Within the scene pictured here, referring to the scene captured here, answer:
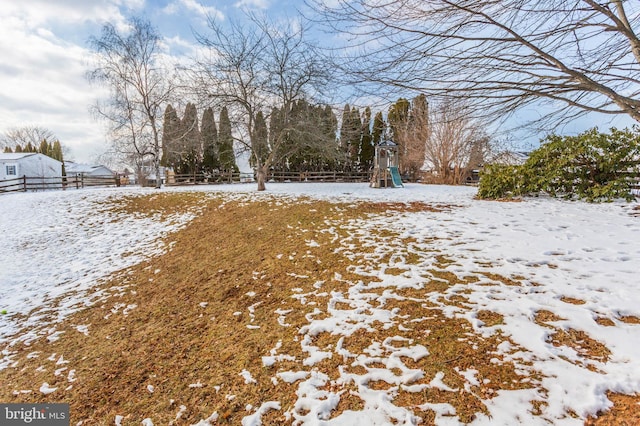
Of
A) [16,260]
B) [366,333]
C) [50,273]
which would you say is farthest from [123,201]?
[366,333]

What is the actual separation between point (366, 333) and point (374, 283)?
3.35ft

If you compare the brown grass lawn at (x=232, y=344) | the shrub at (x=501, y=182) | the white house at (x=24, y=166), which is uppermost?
the white house at (x=24, y=166)

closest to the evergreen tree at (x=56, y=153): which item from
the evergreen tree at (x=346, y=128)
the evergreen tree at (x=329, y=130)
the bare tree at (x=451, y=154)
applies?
the evergreen tree at (x=346, y=128)

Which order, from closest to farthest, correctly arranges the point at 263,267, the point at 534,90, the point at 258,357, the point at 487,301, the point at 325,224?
the point at 258,357 < the point at 487,301 < the point at 534,90 < the point at 263,267 < the point at 325,224

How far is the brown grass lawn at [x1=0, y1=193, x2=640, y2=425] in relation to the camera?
2182 mm

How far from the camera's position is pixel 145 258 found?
6410 millimetres

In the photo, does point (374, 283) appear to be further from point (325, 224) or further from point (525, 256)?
point (325, 224)

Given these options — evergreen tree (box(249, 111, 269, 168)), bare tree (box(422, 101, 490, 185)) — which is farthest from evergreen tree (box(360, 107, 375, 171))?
evergreen tree (box(249, 111, 269, 168))

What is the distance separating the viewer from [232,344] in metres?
2.99

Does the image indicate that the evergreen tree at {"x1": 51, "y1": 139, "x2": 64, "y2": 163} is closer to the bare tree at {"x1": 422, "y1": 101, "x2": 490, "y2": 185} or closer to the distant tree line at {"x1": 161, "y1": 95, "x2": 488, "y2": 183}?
the distant tree line at {"x1": 161, "y1": 95, "x2": 488, "y2": 183}

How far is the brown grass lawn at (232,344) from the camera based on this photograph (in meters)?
2.18

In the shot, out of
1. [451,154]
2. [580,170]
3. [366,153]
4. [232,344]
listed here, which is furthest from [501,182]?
[366,153]

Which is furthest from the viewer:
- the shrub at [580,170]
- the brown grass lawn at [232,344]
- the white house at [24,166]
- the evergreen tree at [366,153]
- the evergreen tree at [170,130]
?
the evergreen tree at [366,153]

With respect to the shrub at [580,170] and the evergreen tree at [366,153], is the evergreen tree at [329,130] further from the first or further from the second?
the evergreen tree at [366,153]
